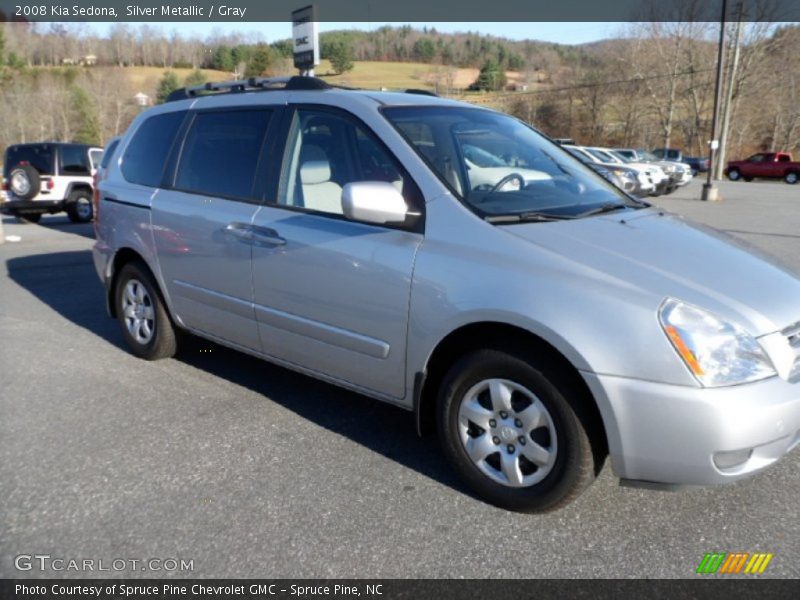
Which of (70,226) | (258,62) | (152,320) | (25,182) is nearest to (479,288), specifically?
(152,320)

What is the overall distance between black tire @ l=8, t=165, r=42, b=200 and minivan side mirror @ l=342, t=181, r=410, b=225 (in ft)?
42.6

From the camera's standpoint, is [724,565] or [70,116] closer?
[724,565]

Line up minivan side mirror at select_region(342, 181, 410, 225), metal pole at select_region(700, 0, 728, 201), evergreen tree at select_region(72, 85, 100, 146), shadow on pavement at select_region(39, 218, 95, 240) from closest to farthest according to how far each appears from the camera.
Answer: minivan side mirror at select_region(342, 181, 410, 225)
shadow on pavement at select_region(39, 218, 95, 240)
metal pole at select_region(700, 0, 728, 201)
evergreen tree at select_region(72, 85, 100, 146)

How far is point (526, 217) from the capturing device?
10.2 ft

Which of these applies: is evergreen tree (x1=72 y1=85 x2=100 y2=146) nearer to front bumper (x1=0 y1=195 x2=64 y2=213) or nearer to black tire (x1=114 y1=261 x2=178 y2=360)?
front bumper (x1=0 y1=195 x2=64 y2=213)

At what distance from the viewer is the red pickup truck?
36.8 metres

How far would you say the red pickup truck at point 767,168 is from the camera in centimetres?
3675

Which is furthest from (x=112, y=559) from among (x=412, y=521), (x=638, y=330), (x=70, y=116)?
(x=70, y=116)

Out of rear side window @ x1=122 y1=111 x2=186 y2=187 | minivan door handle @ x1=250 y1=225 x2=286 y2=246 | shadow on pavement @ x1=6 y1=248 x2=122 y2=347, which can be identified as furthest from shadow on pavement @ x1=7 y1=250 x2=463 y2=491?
rear side window @ x1=122 y1=111 x2=186 y2=187

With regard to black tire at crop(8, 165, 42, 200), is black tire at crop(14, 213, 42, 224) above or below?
below

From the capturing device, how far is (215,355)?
513 cm

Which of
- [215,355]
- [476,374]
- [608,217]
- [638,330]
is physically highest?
[608,217]

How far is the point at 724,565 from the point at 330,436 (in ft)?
6.57

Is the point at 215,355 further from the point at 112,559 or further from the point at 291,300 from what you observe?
the point at 112,559
